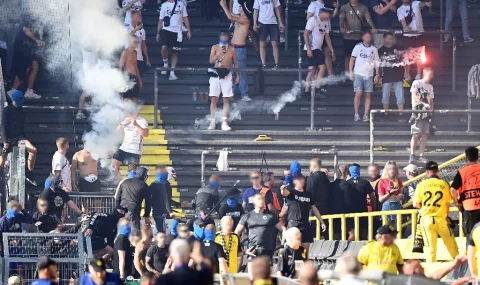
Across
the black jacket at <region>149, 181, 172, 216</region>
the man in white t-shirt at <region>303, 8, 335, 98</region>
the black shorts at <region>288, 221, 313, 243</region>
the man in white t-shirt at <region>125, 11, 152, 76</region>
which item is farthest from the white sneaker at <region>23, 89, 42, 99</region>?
the black shorts at <region>288, 221, 313, 243</region>

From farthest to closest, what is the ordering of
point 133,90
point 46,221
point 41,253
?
point 133,90
point 46,221
point 41,253

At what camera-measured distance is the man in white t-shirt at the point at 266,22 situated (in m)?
30.2

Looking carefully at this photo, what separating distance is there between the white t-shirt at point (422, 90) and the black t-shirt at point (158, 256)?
785 centimetres

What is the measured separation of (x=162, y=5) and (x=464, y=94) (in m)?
5.98

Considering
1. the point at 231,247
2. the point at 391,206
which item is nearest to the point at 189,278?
the point at 231,247

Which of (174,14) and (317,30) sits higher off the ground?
(174,14)

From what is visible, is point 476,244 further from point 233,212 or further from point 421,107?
point 421,107

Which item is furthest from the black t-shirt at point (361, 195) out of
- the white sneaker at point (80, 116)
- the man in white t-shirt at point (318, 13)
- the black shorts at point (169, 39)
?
the black shorts at point (169, 39)

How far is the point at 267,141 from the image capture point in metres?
28.6

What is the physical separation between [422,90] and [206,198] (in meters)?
5.37

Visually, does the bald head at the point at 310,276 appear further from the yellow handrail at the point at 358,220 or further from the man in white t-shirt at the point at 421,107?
the man in white t-shirt at the point at 421,107

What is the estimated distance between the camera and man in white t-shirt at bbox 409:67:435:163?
2738cm

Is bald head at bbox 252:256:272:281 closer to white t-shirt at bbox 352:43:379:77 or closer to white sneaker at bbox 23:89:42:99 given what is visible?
white t-shirt at bbox 352:43:379:77

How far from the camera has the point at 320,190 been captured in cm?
2373
